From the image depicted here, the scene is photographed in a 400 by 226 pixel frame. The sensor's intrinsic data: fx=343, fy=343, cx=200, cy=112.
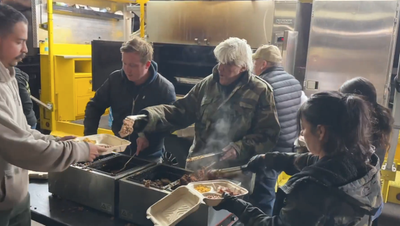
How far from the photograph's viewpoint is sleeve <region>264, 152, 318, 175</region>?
1.52m

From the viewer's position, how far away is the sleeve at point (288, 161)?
59.7 inches

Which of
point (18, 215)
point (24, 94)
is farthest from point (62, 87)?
point (18, 215)

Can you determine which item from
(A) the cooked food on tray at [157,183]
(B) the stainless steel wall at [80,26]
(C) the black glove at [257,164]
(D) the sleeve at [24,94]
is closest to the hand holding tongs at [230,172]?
(C) the black glove at [257,164]

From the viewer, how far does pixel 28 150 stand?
133 centimetres

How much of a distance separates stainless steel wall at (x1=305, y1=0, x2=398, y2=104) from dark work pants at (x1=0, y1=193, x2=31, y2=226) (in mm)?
2877

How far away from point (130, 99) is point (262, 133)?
96 cm

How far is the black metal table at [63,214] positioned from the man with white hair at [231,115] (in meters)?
0.56

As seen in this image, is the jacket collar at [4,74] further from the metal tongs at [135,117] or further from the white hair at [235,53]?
the white hair at [235,53]

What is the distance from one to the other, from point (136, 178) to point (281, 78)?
139cm

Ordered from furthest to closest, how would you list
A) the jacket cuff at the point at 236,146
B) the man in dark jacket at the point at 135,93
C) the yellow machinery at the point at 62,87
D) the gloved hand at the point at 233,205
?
the yellow machinery at the point at 62,87 → the man in dark jacket at the point at 135,93 → the jacket cuff at the point at 236,146 → the gloved hand at the point at 233,205

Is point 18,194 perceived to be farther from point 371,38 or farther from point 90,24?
point 90,24

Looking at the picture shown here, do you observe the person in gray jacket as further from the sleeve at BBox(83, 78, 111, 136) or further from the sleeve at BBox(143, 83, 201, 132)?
the sleeve at BBox(83, 78, 111, 136)

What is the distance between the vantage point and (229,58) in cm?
200

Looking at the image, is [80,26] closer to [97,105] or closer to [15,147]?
[97,105]
